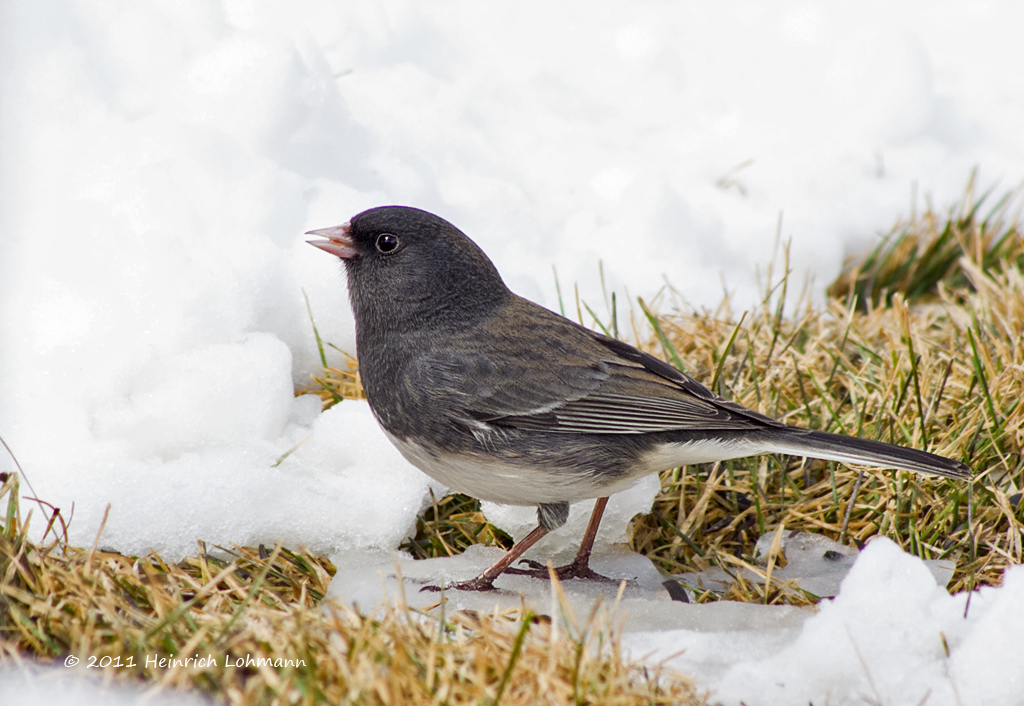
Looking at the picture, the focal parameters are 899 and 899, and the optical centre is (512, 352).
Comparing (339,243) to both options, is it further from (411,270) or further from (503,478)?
(503,478)

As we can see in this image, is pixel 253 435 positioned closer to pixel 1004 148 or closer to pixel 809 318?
pixel 809 318

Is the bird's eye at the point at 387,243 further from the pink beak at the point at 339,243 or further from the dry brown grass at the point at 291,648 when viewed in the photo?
the dry brown grass at the point at 291,648

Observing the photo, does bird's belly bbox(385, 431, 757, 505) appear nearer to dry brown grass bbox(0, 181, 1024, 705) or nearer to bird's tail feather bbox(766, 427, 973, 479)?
bird's tail feather bbox(766, 427, 973, 479)

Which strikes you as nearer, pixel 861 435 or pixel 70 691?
pixel 70 691

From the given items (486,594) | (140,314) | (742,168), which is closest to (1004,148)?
(742,168)

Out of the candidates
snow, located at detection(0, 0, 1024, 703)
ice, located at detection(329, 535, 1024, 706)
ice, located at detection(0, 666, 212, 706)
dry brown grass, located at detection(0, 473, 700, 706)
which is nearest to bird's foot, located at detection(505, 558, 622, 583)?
snow, located at detection(0, 0, 1024, 703)

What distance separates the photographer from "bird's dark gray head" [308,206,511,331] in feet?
8.45

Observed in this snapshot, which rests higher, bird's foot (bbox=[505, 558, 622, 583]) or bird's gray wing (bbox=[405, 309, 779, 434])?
bird's gray wing (bbox=[405, 309, 779, 434])

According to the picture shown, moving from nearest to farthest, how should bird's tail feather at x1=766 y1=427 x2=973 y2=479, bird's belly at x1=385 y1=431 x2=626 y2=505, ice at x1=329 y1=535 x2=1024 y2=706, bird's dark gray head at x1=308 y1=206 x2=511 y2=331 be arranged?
ice at x1=329 y1=535 x2=1024 y2=706 → bird's tail feather at x1=766 y1=427 x2=973 y2=479 → bird's belly at x1=385 y1=431 x2=626 y2=505 → bird's dark gray head at x1=308 y1=206 x2=511 y2=331

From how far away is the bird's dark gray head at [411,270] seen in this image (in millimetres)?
2574

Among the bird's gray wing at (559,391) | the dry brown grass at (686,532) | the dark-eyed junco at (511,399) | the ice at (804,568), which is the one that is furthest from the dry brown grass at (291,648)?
the ice at (804,568)

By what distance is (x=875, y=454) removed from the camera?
2201 millimetres

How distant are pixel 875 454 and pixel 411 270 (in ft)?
4.37

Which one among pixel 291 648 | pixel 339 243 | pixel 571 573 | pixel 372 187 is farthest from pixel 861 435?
pixel 372 187
